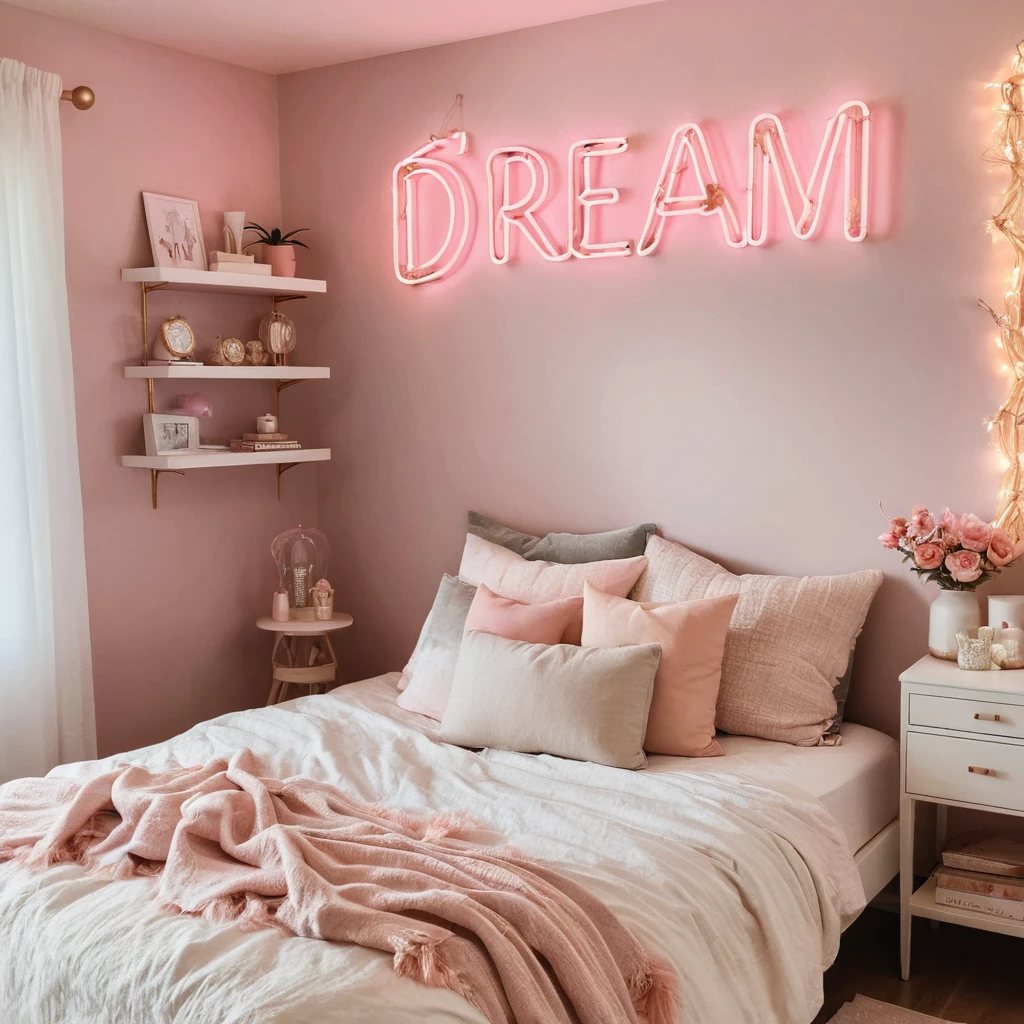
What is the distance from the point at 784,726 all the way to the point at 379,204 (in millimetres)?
2242

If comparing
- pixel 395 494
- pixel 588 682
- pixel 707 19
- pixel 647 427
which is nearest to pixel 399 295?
pixel 395 494

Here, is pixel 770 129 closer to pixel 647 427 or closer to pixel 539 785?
pixel 647 427

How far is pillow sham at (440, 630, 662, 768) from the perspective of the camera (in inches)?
106

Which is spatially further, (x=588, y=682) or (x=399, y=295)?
(x=399, y=295)

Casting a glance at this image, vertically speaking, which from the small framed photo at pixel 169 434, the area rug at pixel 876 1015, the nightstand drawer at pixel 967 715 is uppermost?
the small framed photo at pixel 169 434

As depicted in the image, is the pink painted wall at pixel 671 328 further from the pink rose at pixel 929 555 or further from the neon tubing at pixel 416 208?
the pink rose at pixel 929 555

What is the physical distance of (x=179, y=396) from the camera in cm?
373

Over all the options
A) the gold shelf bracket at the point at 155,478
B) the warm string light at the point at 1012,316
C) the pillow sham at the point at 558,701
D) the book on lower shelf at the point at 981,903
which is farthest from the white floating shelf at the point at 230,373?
the book on lower shelf at the point at 981,903

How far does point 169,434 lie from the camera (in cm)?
361

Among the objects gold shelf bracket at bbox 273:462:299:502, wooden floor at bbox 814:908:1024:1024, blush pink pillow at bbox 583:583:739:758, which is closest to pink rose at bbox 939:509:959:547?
blush pink pillow at bbox 583:583:739:758

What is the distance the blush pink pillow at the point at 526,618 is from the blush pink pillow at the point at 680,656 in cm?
Answer: 12

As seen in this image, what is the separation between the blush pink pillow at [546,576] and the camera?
10.7 ft

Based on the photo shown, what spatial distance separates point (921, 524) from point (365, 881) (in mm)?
1685

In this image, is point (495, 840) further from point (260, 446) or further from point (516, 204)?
point (516, 204)
